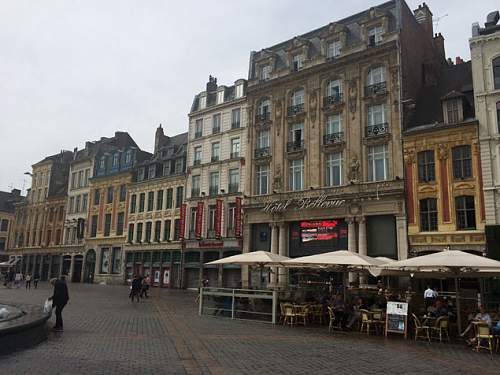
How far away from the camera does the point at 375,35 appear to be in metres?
31.6

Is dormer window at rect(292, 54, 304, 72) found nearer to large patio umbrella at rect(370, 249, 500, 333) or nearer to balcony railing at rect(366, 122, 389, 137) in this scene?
balcony railing at rect(366, 122, 389, 137)

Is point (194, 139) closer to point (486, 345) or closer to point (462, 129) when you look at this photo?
point (462, 129)

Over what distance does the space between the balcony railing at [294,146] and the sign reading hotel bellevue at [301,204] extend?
3965 millimetres

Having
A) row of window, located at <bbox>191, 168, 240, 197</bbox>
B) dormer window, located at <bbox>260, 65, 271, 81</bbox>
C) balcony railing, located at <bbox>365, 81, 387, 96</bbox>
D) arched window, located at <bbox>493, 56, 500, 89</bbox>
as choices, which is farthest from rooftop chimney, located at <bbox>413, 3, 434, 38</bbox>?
row of window, located at <bbox>191, 168, 240, 197</bbox>

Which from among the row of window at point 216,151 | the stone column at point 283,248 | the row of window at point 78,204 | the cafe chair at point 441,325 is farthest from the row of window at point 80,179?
the cafe chair at point 441,325

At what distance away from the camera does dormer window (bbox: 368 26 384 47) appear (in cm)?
3119

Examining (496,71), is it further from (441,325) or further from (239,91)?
(239,91)

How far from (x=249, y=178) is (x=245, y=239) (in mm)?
4864

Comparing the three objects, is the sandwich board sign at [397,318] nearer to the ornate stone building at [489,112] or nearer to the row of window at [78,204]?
the ornate stone building at [489,112]

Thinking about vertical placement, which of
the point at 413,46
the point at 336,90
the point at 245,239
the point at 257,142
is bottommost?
the point at 245,239

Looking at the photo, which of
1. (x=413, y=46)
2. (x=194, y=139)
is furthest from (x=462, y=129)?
(x=194, y=139)

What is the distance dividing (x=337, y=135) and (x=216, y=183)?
12650mm

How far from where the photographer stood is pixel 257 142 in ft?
120

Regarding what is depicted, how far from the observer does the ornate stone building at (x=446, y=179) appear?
974 inches
